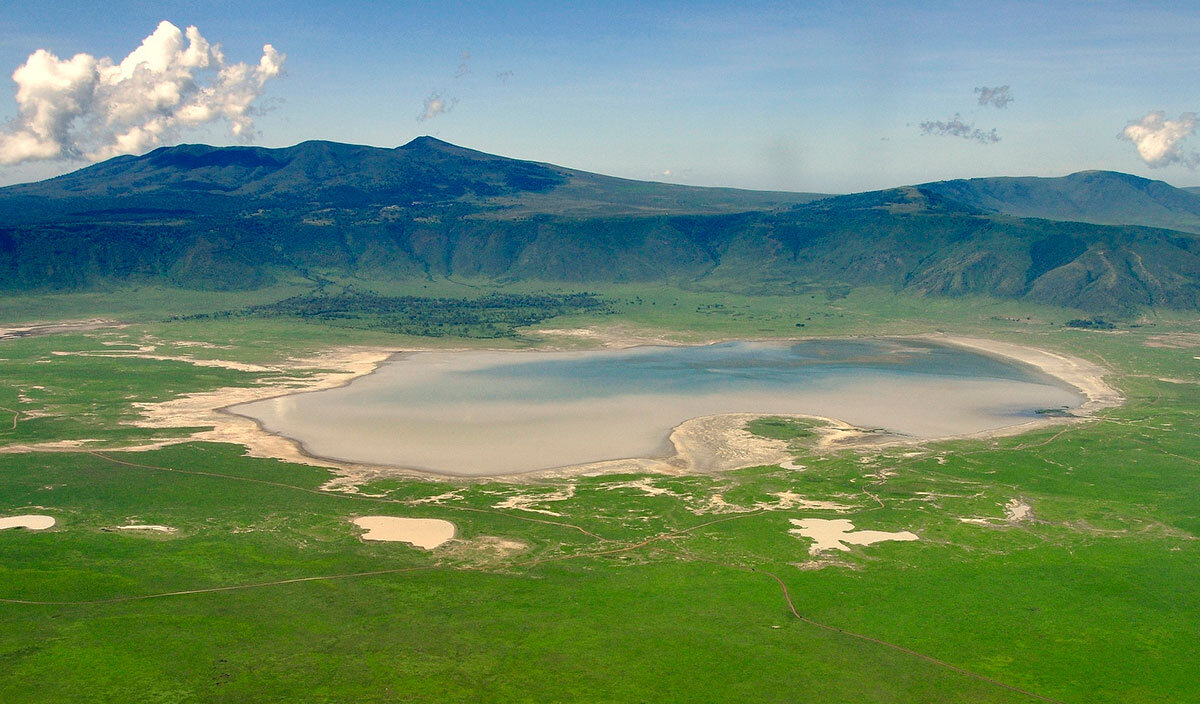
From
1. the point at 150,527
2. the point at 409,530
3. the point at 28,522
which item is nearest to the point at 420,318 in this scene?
the point at 28,522

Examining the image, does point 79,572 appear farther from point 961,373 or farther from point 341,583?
point 961,373

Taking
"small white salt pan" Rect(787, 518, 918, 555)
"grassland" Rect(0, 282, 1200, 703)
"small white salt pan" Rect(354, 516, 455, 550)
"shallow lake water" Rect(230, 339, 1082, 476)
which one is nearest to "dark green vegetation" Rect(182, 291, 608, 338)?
"shallow lake water" Rect(230, 339, 1082, 476)

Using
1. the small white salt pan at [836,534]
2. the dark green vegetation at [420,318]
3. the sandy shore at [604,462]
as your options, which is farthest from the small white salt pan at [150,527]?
the dark green vegetation at [420,318]

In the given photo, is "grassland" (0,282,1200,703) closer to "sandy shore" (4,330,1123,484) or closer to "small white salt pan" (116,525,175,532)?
"small white salt pan" (116,525,175,532)

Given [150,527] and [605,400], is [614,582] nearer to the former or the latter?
[150,527]

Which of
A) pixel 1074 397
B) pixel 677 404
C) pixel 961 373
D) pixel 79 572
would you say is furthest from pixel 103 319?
pixel 1074 397

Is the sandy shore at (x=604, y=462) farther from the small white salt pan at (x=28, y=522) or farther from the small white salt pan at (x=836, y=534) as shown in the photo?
the small white salt pan at (x=28, y=522)
